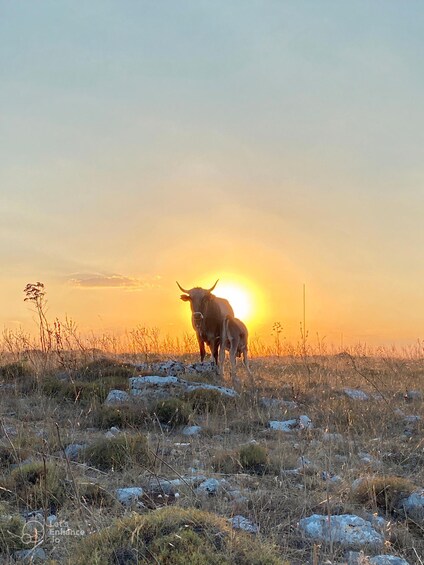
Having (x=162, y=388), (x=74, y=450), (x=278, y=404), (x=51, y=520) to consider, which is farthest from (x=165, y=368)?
(x=51, y=520)

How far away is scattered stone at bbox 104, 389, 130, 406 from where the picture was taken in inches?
332

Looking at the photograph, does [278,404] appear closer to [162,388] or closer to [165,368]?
[162,388]

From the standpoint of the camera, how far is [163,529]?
122 inches

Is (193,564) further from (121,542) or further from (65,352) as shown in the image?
(65,352)

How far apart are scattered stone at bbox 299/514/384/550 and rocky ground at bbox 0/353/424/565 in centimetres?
1

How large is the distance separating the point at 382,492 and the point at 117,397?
4.94 m

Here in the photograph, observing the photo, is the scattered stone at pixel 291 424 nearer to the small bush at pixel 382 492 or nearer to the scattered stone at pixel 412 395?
the scattered stone at pixel 412 395

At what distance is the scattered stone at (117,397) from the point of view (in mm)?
8427

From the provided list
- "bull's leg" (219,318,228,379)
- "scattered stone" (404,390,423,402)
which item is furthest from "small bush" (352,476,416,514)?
"bull's leg" (219,318,228,379)

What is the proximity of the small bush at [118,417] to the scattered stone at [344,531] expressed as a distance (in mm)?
3566

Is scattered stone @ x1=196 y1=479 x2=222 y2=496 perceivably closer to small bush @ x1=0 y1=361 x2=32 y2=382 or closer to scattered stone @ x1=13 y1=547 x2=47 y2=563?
scattered stone @ x1=13 y1=547 x2=47 y2=563

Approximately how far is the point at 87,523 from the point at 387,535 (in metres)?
1.87

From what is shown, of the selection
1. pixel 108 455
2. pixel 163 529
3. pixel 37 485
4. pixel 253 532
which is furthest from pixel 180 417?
pixel 163 529

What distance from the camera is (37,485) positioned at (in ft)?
13.9
